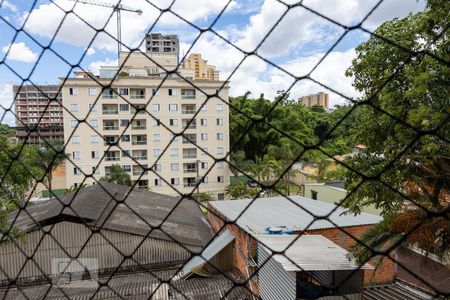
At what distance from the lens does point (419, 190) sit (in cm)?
181

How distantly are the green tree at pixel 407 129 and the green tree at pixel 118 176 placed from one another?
6312mm

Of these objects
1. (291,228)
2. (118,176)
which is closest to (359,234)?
(291,228)

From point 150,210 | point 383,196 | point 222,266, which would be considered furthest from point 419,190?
point 150,210

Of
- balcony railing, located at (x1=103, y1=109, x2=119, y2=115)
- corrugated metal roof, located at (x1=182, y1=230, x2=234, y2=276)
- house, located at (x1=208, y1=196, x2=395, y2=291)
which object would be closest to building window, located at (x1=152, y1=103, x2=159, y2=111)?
balcony railing, located at (x1=103, y1=109, x2=119, y2=115)

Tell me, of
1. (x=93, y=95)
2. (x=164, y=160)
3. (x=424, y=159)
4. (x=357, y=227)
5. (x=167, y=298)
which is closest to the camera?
(x=424, y=159)

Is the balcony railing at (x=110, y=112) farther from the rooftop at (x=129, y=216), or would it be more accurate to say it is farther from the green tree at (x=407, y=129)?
the green tree at (x=407, y=129)

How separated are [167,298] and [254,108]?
274 inches

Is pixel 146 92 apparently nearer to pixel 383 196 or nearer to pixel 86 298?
pixel 86 298

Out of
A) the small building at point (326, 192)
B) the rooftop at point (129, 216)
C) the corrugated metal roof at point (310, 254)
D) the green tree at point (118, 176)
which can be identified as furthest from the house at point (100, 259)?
the green tree at point (118, 176)

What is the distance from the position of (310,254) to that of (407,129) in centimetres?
124

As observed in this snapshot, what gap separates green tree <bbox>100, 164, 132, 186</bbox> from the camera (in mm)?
7652

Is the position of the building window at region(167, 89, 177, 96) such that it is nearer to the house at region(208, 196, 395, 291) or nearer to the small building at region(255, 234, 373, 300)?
the house at region(208, 196, 395, 291)

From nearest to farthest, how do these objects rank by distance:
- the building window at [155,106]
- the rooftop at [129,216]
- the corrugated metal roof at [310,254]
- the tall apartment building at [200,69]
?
the corrugated metal roof at [310,254] < the rooftop at [129,216] < the building window at [155,106] < the tall apartment building at [200,69]

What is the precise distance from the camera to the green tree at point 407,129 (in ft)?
4.83
